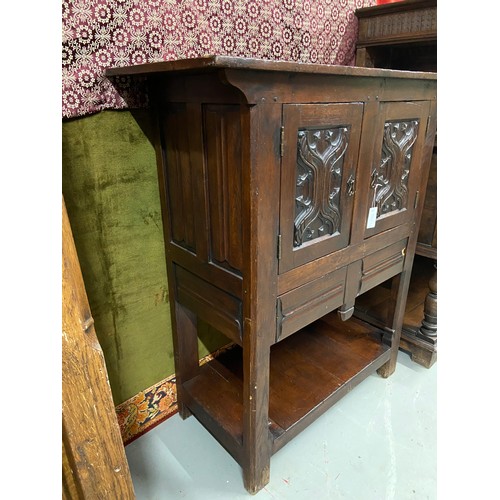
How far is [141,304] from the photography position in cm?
130

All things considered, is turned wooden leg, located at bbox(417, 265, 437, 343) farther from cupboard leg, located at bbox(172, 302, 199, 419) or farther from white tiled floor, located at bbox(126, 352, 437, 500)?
cupboard leg, located at bbox(172, 302, 199, 419)

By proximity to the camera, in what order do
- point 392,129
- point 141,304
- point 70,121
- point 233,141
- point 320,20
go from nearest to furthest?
point 233,141 < point 70,121 < point 392,129 < point 141,304 < point 320,20

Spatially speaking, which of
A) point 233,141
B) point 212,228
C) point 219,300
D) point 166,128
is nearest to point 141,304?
point 219,300

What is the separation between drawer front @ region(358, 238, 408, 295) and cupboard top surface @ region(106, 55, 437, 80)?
0.59 meters

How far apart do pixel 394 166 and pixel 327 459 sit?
3.42ft

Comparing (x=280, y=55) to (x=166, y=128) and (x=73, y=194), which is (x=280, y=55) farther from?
(x=73, y=194)

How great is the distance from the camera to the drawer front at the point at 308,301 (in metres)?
1.05

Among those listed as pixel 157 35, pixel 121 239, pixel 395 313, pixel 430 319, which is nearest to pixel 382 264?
pixel 395 313

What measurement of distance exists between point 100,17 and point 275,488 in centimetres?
147

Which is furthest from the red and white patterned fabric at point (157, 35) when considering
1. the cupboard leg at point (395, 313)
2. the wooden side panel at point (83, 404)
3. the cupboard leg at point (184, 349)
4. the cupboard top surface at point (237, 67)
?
the cupboard leg at point (395, 313)

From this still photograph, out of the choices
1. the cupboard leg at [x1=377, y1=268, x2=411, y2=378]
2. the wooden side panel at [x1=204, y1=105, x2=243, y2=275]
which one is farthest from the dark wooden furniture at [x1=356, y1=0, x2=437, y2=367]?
the wooden side panel at [x1=204, y1=105, x2=243, y2=275]

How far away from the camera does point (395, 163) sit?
1.25m

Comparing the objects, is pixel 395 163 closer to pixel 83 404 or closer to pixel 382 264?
pixel 382 264

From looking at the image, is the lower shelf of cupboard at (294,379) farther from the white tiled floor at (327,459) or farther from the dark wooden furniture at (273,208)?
the white tiled floor at (327,459)
